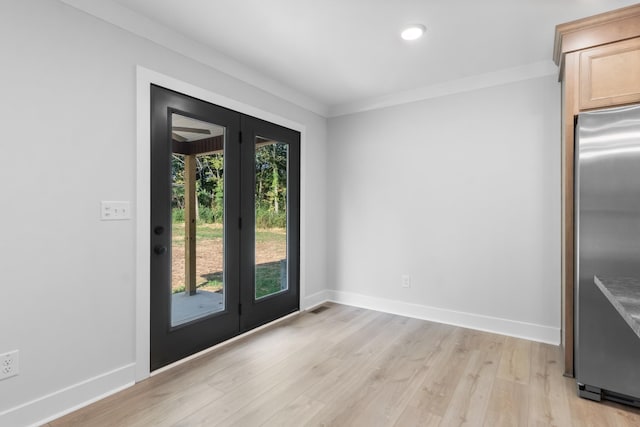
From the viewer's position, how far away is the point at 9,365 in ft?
5.67

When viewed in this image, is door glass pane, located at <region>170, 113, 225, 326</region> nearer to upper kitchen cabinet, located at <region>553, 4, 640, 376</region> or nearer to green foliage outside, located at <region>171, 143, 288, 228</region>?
green foliage outside, located at <region>171, 143, 288, 228</region>

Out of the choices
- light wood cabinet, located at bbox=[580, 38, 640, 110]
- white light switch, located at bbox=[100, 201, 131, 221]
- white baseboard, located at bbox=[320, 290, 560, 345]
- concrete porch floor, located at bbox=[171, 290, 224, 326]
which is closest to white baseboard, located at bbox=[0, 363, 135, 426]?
concrete porch floor, located at bbox=[171, 290, 224, 326]

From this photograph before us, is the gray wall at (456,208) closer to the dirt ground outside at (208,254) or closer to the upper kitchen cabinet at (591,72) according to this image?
the upper kitchen cabinet at (591,72)

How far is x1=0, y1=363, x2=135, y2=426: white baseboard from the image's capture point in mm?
1752

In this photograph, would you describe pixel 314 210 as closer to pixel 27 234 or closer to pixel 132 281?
pixel 132 281

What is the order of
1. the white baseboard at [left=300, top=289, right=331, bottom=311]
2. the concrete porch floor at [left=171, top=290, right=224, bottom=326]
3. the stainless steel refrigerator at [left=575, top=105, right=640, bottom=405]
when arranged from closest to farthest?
the stainless steel refrigerator at [left=575, top=105, right=640, bottom=405], the concrete porch floor at [left=171, top=290, right=224, bottom=326], the white baseboard at [left=300, top=289, right=331, bottom=311]

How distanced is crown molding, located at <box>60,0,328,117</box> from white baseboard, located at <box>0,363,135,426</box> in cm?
229

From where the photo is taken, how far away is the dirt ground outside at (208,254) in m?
2.55

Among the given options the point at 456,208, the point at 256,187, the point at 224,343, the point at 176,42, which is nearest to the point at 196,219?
the point at 256,187

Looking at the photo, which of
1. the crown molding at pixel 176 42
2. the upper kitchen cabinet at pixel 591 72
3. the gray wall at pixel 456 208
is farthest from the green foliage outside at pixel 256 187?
the upper kitchen cabinet at pixel 591 72

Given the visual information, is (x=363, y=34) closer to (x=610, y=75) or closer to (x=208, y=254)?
(x=610, y=75)

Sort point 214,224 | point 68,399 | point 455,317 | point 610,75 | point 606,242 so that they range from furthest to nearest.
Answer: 1. point 455,317
2. point 214,224
3. point 610,75
4. point 606,242
5. point 68,399

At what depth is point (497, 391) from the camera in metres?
2.16

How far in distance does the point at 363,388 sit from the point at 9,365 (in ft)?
6.65
